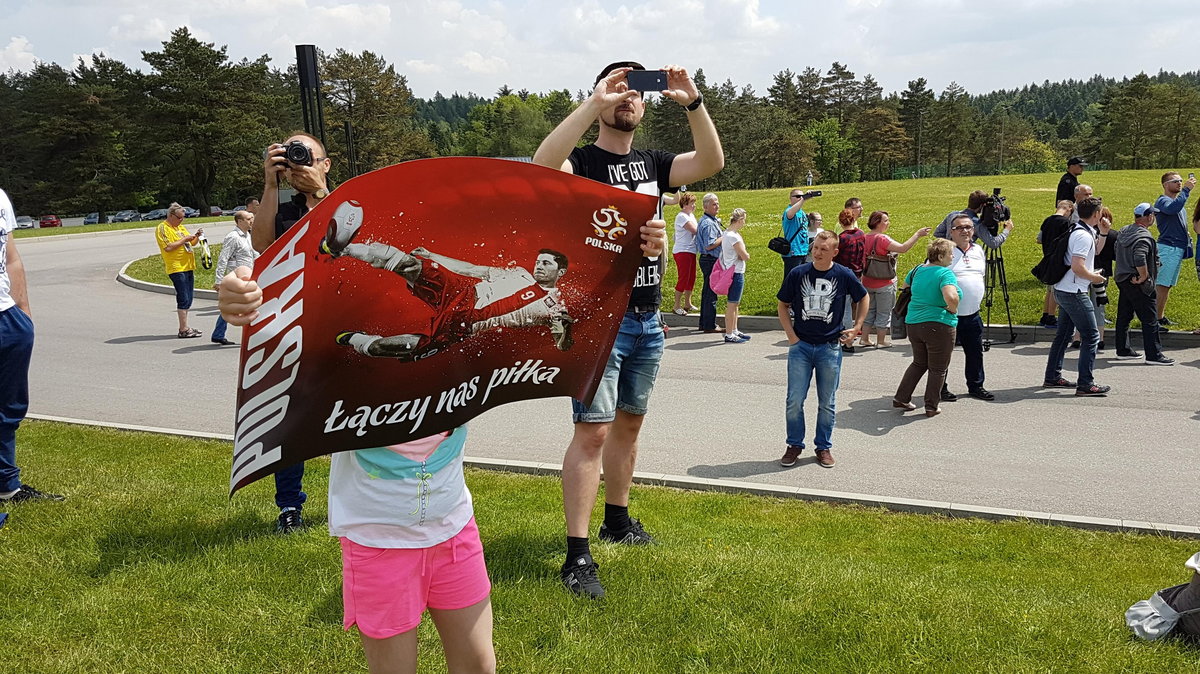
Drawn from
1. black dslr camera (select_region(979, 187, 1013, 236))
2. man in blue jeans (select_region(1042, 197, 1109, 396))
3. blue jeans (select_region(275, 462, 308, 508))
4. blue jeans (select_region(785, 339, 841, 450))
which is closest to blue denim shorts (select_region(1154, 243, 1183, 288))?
black dslr camera (select_region(979, 187, 1013, 236))

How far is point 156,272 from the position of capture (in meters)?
22.6

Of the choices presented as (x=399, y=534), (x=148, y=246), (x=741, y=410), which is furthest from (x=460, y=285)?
(x=148, y=246)

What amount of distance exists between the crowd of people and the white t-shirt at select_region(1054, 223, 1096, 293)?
0.02 metres

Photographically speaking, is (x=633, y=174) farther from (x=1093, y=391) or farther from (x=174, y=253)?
(x=174, y=253)

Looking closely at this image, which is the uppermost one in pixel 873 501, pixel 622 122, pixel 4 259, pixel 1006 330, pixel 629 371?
pixel 622 122

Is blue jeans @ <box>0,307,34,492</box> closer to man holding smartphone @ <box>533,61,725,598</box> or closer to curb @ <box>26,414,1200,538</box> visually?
curb @ <box>26,414,1200,538</box>

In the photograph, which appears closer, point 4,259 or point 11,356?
point 4,259

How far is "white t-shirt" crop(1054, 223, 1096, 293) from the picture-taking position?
945cm

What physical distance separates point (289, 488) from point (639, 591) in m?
2.31

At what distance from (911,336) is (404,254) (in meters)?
7.72

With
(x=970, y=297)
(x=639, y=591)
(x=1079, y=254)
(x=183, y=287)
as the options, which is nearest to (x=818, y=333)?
(x=970, y=297)

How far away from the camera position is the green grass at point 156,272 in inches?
805

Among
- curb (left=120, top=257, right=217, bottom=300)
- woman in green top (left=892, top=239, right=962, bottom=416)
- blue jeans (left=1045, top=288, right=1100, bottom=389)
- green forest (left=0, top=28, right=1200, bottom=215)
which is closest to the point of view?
woman in green top (left=892, top=239, right=962, bottom=416)

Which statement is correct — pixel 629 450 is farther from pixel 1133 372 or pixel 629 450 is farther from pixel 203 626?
pixel 1133 372
